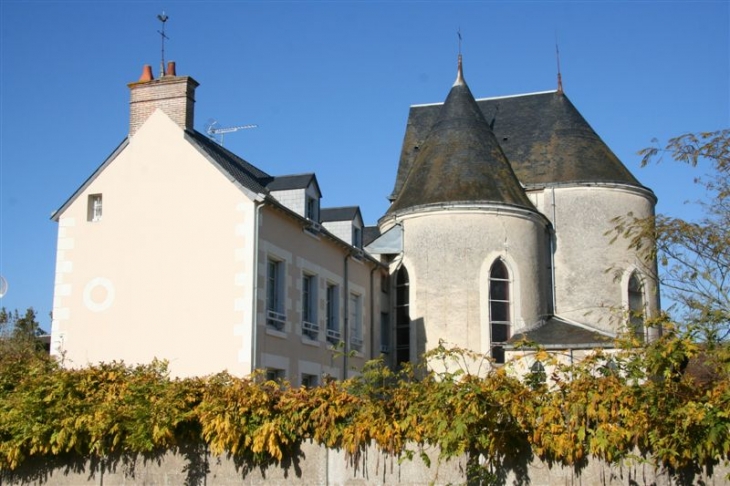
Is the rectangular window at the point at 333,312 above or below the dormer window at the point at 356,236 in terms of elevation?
below

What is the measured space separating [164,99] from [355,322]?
7399 mm

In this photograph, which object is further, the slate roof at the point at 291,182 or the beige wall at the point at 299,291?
the slate roof at the point at 291,182

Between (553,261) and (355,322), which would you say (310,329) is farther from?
(553,261)

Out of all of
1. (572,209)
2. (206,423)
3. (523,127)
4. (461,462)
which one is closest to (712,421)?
(461,462)

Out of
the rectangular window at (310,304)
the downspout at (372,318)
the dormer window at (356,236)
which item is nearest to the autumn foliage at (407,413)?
the rectangular window at (310,304)

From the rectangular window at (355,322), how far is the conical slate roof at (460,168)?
2983mm

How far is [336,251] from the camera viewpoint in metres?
20.7

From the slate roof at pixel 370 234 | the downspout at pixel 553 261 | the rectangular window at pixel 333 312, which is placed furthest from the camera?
the slate roof at pixel 370 234

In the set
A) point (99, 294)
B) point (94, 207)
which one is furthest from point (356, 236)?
point (99, 294)

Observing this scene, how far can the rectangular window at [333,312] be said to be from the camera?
66.5 ft

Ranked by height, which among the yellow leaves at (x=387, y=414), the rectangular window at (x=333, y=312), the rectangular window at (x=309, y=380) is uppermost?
the rectangular window at (x=333, y=312)

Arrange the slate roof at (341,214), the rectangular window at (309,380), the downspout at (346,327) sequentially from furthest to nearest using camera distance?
the slate roof at (341,214)
the downspout at (346,327)
the rectangular window at (309,380)

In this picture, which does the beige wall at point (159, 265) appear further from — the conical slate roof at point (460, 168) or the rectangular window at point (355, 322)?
the conical slate roof at point (460, 168)

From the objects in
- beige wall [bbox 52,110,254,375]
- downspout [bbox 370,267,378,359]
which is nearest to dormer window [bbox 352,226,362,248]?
downspout [bbox 370,267,378,359]
